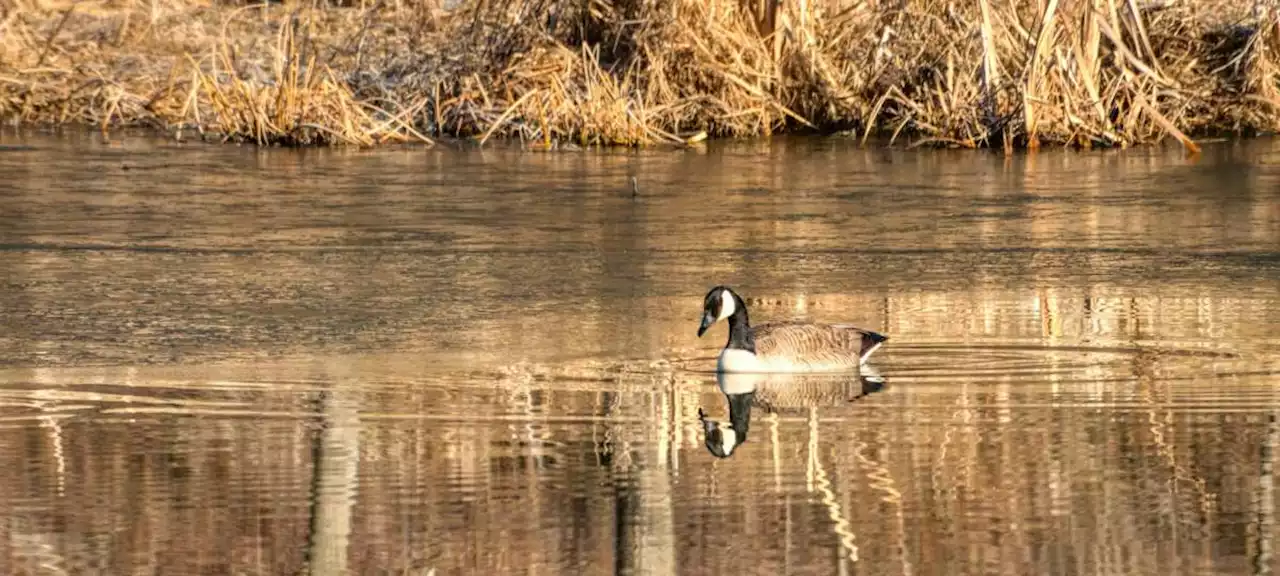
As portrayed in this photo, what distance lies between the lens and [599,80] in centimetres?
2100

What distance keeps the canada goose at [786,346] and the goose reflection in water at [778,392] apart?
1.9 inches

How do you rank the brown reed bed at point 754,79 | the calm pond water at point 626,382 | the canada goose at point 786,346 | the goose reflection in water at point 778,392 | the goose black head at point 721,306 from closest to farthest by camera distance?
1. the calm pond water at point 626,382
2. the goose reflection in water at point 778,392
3. the canada goose at point 786,346
4. the goose black head at point 721,306
5. the brown reed bed at point 754,79

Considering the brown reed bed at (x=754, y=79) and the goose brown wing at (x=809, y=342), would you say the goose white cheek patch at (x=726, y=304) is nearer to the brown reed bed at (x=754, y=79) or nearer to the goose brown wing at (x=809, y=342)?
the goose brown wing at (x=809, y=342)

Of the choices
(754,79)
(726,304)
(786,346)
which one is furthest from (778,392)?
(754,79)

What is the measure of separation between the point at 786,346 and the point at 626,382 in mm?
638

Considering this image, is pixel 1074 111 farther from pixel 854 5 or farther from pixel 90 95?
pixel 90 95

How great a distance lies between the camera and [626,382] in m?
8.94

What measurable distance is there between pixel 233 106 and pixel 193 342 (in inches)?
428

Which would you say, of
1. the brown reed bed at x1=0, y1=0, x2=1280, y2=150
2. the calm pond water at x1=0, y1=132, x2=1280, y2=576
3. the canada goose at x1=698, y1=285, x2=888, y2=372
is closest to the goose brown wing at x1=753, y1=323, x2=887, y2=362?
the canada goose at x1=698, y1=285, x2=888, y2=372

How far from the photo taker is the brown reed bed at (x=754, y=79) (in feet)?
63.7

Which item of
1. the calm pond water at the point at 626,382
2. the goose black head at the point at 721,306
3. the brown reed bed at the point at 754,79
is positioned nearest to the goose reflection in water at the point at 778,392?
the calm pond water at the point at 626,382

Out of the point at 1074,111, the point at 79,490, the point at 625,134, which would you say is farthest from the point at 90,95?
the point at 79,490

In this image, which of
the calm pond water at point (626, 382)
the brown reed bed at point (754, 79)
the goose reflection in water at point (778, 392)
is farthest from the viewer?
the brown reed bed at point (754, 79)

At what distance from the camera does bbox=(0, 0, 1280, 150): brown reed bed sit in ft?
63.7
